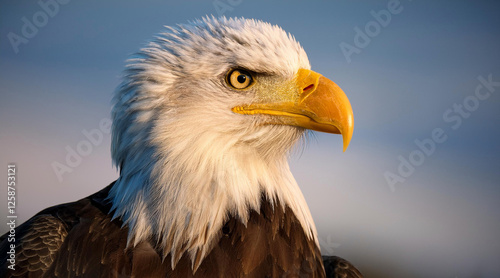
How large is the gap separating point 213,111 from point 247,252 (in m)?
0.82

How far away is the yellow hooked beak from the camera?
2.32m

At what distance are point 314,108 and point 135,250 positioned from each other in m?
1.27

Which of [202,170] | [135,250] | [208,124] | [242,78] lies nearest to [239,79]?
[242,78]

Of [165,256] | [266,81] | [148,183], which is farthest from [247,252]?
[266,81]

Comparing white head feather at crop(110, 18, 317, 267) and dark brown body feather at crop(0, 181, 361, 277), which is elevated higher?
white head feather at crop(110, 18, 317, 267)

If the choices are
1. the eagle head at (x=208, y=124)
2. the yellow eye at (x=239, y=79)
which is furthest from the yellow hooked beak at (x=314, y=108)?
the yellow eye at (x=239, y=79)

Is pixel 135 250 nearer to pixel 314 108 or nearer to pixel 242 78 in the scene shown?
pixel 242 78

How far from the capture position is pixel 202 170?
2.28 m

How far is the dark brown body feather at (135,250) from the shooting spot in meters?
2.14

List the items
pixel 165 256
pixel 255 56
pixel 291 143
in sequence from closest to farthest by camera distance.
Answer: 1. pixel 165 256
2. pixel 255 56
3. pixel 291 143

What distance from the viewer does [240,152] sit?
2420mm

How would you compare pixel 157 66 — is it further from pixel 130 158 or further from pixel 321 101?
pixel 321 101

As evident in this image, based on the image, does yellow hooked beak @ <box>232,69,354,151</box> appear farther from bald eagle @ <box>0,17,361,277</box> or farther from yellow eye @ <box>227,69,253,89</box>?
yellow eye @ <box>227,69,253,89</box>

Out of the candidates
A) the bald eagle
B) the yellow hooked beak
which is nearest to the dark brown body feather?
the bald eagle
